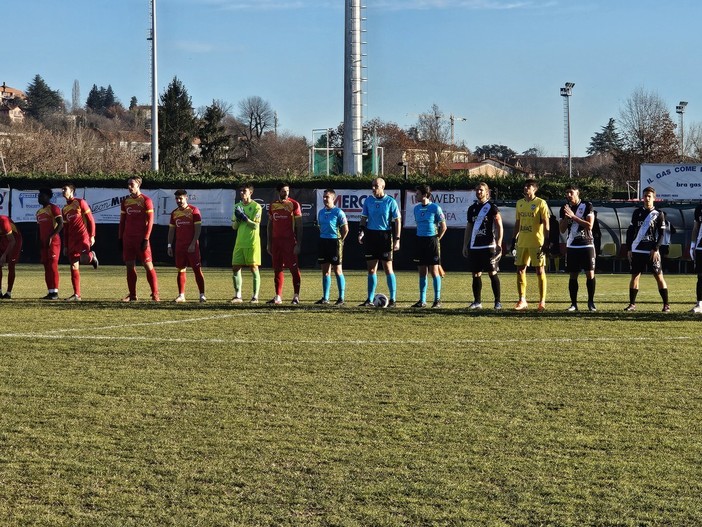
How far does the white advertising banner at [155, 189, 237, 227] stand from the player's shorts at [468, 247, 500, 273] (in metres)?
18.4

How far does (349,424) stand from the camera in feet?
25.3

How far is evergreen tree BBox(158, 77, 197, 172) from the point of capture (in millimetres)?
86562

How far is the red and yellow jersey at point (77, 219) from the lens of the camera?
1872cm

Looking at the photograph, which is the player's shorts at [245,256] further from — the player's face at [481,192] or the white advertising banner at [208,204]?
the white advertising banner at [208,204]

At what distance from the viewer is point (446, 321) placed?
14.9 metres

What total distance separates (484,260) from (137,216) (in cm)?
585

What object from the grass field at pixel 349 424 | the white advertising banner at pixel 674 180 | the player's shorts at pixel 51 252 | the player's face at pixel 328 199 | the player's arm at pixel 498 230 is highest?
the white advertising banner at pixel 674 180

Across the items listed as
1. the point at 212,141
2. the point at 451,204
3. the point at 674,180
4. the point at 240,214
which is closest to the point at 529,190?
the point at 240,214

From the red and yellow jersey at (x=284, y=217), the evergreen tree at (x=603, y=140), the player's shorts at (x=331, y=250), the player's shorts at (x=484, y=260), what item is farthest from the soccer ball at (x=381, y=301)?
the evergreen tree at (x=603, y=140)

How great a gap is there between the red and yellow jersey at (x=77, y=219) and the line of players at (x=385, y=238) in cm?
2

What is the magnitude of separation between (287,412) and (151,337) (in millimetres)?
5038

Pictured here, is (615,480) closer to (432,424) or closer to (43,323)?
(432,424)

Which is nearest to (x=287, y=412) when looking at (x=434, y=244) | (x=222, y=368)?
(x=222, y=368)

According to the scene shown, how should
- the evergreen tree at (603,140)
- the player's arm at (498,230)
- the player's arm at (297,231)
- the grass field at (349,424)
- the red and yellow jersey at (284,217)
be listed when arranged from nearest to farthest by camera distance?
the grass field at (349,424) → the player's arm at (498,230) → the player's arm at (297,231) → the red and yellow jersey at (284,217) → the evergreen tree at (603,140)
